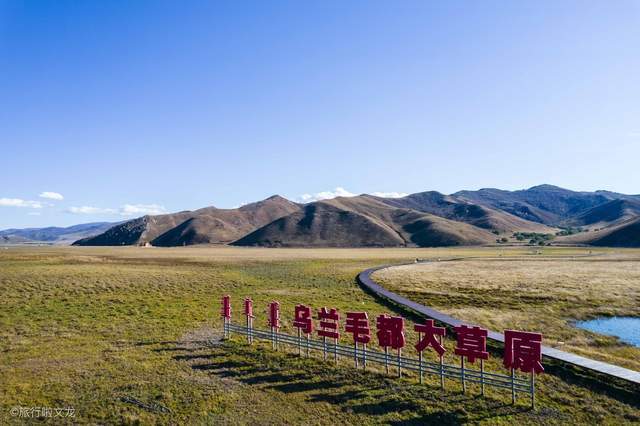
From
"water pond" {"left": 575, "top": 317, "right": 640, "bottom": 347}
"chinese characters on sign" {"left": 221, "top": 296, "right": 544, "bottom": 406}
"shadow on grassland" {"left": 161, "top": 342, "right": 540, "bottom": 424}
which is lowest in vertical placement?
"water pond" {"left": 575, "top": 317, "right": 640, "bottom": 347}

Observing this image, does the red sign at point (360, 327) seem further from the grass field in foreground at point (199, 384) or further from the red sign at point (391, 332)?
the grass field in foreground at point (199, 384)

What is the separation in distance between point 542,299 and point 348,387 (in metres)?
39.3

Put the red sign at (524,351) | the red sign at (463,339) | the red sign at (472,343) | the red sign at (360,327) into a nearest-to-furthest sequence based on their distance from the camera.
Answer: the red sign at (524,351) → the red sign at (463,339) → the red sign at (472,343) → the red sign at (360,327)

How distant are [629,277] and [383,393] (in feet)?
231

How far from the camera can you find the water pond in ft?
124

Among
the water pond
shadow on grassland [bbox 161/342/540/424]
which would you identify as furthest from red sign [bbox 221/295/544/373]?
the water pond

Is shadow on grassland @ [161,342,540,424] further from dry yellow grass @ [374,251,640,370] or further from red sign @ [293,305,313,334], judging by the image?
dry yellow grass @ [374,251,640,370]

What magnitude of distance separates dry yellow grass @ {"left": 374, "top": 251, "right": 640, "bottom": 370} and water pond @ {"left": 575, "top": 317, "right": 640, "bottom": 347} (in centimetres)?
127

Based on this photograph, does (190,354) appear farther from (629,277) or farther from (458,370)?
(629,277)

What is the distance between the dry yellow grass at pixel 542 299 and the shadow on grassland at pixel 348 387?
47.8ft

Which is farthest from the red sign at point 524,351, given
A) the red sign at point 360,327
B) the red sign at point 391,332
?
the red sign at point 360,327

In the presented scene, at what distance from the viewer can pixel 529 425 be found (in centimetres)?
1945

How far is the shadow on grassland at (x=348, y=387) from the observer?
68.1 feet

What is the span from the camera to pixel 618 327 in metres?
41.5
